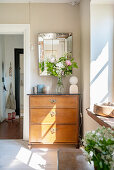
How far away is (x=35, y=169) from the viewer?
2.14 metres

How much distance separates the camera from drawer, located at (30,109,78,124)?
108 inches

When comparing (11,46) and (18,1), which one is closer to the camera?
(18,1)

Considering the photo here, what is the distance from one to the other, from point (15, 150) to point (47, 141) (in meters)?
0.54

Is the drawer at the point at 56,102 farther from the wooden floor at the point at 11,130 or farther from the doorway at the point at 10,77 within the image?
the doorway at the point at 10,77

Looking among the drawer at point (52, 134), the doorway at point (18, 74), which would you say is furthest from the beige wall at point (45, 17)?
the doorway at point (18, 74)

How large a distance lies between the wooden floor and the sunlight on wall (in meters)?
1.86

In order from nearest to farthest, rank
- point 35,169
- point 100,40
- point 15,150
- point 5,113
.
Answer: point 35,169, point 100,40, point 15,150, point 5,113

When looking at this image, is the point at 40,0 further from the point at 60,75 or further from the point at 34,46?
the point at 60,75

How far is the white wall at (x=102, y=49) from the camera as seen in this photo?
2346 millimetres

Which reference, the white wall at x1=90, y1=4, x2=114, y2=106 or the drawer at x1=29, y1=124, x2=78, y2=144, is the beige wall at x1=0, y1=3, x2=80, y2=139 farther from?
the drawer at x1=29, y1=124, x2=78, y2=144

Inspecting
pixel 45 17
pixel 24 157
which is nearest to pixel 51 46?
pixel 45 17

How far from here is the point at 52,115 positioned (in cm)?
276

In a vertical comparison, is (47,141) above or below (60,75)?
below

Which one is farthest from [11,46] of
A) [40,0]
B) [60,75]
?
[60,75]
